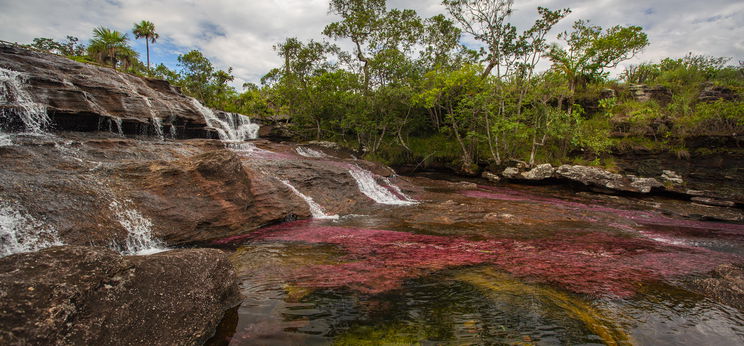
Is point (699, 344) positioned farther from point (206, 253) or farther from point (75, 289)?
point (75, 289)

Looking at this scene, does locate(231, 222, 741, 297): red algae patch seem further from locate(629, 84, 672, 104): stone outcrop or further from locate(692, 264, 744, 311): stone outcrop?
locate(629, 84, 672, 104): stone outcrop

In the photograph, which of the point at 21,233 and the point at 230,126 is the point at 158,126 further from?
the point at 21,233

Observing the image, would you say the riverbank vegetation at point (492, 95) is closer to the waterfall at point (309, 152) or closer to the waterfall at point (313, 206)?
the waterfall at point (309, 152)

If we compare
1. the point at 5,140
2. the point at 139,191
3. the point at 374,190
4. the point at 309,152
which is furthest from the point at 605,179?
the point at 5,140

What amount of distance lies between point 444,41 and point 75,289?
33204mm

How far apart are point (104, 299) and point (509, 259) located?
A: 6945 mm

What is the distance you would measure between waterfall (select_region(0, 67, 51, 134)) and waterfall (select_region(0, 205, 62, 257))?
10236 millimetres

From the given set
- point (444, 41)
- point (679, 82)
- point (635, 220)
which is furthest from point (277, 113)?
point (679, 82)

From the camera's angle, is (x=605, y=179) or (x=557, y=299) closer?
(x=557, y=299)

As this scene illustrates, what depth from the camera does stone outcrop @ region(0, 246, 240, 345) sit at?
265cm

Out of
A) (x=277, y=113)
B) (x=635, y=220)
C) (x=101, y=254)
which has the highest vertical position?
(x=277, y=113)

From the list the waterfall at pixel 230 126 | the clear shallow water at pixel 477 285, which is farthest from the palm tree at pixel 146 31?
the clear shallow water at pixel 477 285

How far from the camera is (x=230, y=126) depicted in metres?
26.5

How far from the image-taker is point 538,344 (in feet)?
12.3
